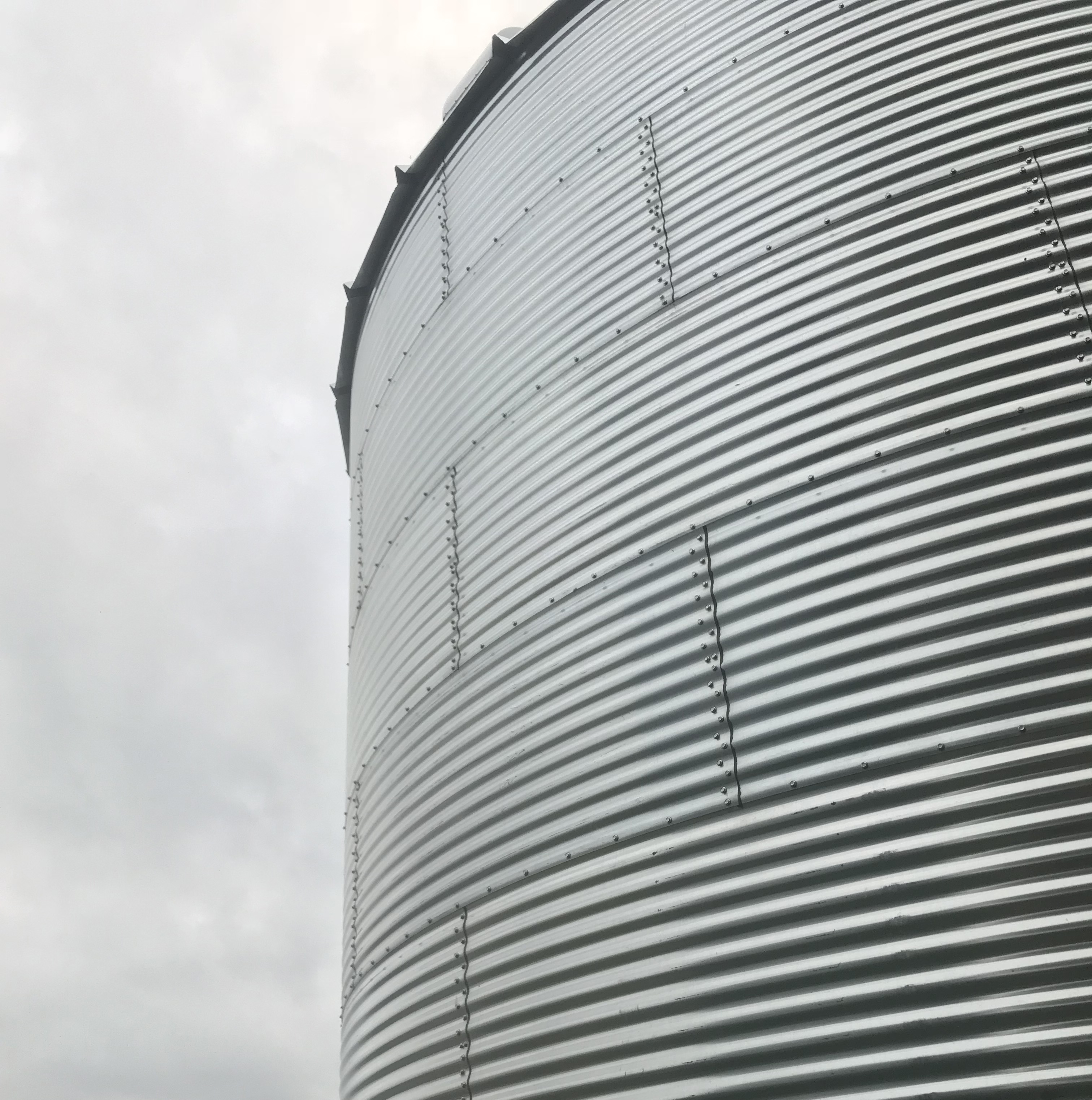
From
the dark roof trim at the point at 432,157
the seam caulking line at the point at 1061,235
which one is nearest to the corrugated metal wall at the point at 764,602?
the seam caulking line at the point at 1061,235

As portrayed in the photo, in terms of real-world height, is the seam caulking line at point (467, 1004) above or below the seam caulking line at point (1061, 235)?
below

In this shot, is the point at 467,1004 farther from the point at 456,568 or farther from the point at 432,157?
the point at 432,157

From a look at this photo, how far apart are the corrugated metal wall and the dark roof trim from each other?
926 millimetres

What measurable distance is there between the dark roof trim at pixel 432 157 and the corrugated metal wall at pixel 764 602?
93 centimetres

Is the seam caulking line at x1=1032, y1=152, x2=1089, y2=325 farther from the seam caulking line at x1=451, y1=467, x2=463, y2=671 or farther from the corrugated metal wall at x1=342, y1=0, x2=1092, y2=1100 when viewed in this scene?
the seam caulking line at x1=451, y1=467, x2=463, y2=671

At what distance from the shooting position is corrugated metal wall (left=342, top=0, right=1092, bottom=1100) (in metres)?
3.54

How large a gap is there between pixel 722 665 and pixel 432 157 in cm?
581

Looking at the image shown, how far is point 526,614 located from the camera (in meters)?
5.59

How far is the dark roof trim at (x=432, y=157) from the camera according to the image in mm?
7742

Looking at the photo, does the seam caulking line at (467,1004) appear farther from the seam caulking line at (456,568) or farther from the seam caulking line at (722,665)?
the seam caulking line at (722,665)

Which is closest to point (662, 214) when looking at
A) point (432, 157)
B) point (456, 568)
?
point (456, 568)

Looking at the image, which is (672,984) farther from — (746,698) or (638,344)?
(638,344)

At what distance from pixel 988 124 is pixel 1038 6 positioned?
2.43 feet

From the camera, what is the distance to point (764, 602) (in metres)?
4.34
